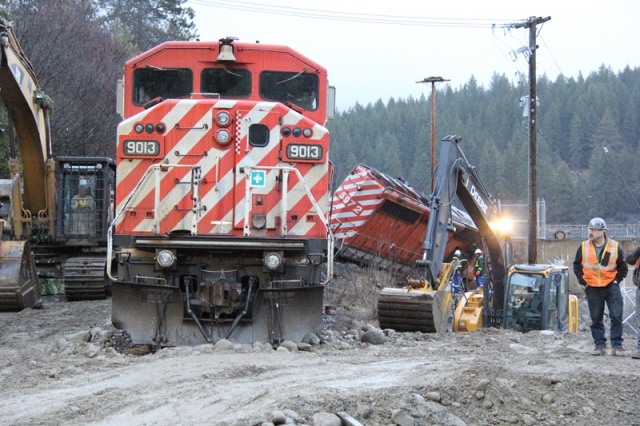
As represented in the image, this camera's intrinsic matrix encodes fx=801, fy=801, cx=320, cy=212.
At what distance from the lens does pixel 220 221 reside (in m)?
9.39

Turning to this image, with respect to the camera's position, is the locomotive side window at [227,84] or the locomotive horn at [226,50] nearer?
the locomotive horn at [226,50]

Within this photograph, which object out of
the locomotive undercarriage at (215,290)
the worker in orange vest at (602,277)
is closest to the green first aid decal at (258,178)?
the locomotive undercarriage at (215,290)

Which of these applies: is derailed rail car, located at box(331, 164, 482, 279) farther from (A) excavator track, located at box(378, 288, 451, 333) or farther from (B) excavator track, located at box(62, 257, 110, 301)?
(A) excavator track, located at box(378, 288, 451, 333)

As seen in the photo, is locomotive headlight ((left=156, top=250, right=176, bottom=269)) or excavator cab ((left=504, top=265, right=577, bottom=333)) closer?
locomotive headlight ((left=156, top=250, right=176, bottom=269))

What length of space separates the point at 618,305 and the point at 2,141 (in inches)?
696

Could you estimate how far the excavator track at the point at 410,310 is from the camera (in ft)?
37.7

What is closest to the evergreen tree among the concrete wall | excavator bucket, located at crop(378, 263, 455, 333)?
the concrete wall

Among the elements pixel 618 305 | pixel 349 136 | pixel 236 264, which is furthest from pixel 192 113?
pixel 349 136

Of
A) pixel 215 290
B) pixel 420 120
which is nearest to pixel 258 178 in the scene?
pixel 215 290

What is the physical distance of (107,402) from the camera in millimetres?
6141

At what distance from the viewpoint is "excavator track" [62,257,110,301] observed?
15.3 metres

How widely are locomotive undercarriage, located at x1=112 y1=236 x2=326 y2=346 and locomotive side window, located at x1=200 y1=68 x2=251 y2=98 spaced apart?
2.13 m

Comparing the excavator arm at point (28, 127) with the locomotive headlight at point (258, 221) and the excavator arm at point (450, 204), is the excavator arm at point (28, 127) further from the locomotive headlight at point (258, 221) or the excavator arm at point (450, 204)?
the excavator arm at point (450, 204)

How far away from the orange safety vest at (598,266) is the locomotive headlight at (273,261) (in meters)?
3.95
